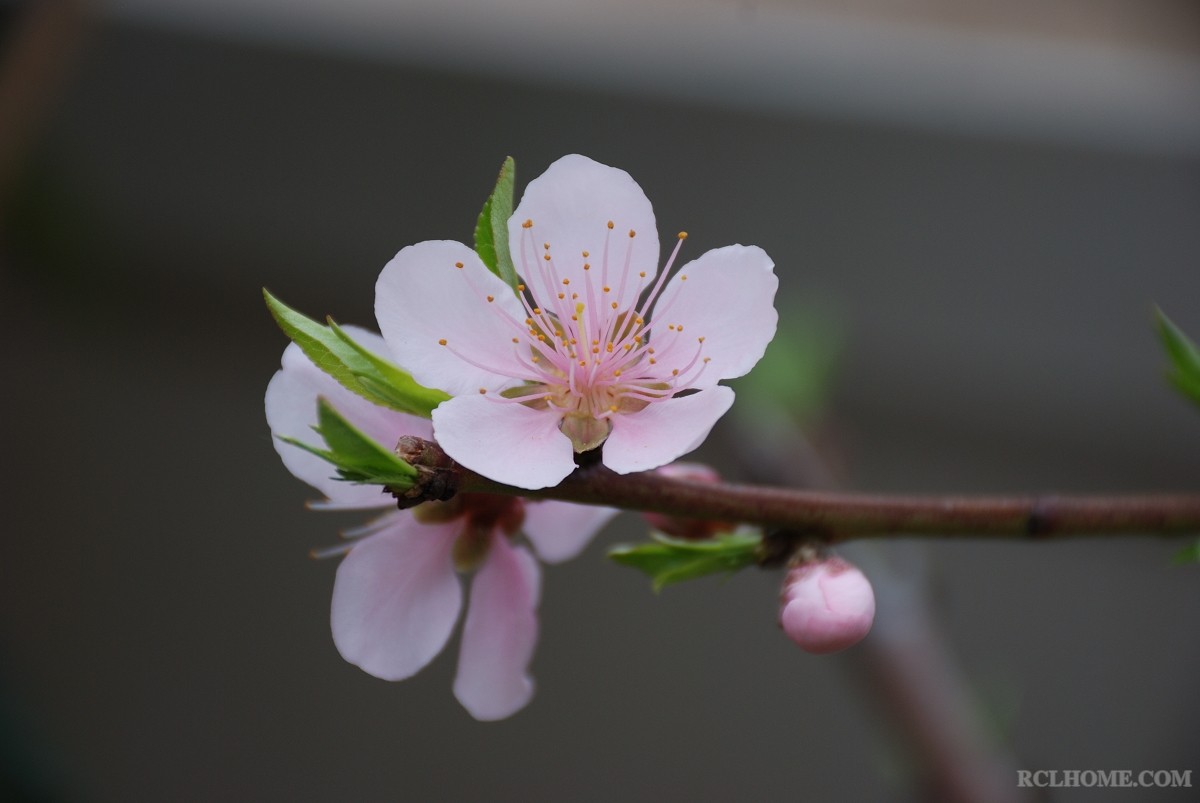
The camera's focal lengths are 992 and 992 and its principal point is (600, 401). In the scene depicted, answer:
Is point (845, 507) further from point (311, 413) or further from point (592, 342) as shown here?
point (311, 413)

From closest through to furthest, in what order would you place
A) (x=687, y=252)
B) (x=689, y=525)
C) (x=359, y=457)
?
(x=359, y=457) < (x=689, y=525) < (x=687, y=252)

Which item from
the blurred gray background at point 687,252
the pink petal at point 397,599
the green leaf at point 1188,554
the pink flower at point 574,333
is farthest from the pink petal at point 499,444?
the blurred gray background at point 687,252

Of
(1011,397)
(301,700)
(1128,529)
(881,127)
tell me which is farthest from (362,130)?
(1128,529)

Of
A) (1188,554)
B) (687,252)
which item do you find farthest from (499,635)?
(687,252)

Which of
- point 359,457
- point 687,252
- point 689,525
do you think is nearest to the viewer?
point 359,457

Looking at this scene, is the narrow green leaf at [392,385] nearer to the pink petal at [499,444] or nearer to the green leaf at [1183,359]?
the pink petal at [499,444]

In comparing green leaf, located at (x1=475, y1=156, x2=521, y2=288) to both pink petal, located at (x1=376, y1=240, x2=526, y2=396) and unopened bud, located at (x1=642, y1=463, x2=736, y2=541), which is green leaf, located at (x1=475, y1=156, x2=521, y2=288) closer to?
pink petal, located at (x1=376, y1=240, x2=526, y2=396)

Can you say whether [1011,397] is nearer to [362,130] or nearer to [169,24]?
[362,130]

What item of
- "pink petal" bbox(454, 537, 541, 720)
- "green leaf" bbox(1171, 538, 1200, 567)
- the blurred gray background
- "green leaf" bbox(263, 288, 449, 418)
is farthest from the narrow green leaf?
the blurred gray background
